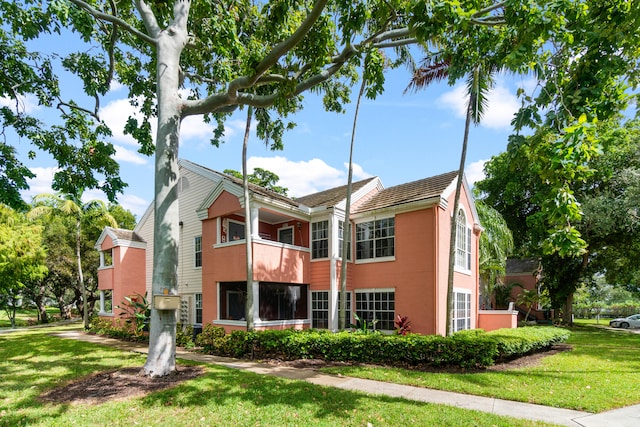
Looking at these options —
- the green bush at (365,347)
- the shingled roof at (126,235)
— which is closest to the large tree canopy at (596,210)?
the green bush at (365,347)

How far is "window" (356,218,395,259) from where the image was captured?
605 inches

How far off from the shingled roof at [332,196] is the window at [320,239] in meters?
1.02

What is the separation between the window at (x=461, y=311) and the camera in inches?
616

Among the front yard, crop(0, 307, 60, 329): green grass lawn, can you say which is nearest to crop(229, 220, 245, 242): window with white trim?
the front yard

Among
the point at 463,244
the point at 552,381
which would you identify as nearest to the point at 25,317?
the point at 463,244

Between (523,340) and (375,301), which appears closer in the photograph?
(523,340)

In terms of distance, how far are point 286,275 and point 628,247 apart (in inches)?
987

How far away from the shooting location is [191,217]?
1997 cm

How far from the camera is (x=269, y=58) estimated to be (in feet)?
28.3

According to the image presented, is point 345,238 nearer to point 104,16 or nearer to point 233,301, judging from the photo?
point 233,301

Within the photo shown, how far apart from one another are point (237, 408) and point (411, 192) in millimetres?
11487

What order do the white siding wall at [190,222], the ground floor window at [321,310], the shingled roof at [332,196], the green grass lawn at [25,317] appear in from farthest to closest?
the green grass lawn at [25,317] → the white siding wall at [190,222] → the shingled roof at [332,196] → the ground floor window at [321,310]

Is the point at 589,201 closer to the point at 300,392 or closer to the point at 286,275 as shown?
the point at 286,275

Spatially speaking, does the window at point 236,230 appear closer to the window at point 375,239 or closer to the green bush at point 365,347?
the green bush at point 365,347
